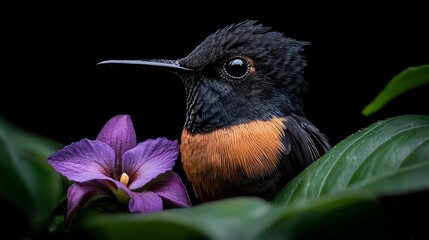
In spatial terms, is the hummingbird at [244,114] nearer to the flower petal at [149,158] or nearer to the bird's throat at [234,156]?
the bird's throat at [234,156]

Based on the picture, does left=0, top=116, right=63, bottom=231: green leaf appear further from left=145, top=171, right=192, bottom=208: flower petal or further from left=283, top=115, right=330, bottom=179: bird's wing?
left=283, top=115, right=330, bottom=179: bird's wing

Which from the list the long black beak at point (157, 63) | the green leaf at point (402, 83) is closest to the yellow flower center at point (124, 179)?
the long black beak at point (157, 63)

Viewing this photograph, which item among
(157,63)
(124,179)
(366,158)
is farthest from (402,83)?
(157,63)

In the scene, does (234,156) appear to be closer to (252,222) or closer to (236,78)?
(236,78)

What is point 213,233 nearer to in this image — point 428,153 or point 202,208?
point 202,208

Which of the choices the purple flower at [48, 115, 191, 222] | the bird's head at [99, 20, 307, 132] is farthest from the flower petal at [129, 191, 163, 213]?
the bird's head at [99, 20, 307, 132]
